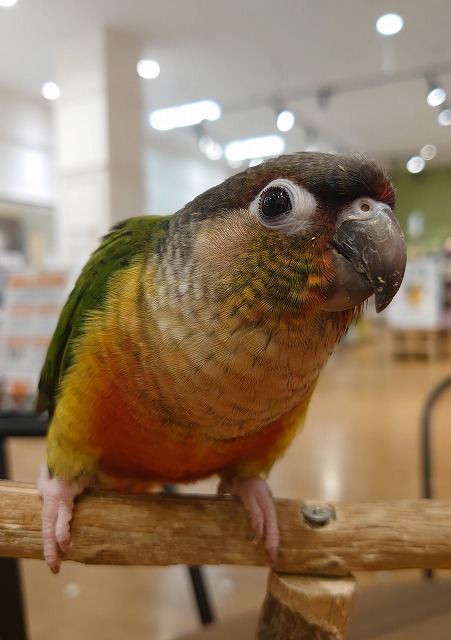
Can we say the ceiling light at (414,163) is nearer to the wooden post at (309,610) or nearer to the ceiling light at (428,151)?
the ceiling light at (428,151)

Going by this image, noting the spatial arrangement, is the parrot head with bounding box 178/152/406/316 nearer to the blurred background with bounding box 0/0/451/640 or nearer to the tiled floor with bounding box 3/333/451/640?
the blurred background with bounding box 0/0/451/640

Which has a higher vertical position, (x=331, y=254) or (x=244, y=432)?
(x=331, y=254)

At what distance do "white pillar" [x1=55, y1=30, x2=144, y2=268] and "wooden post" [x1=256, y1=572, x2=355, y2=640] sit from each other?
9.05 ft

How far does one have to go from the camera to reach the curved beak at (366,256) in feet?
1.78

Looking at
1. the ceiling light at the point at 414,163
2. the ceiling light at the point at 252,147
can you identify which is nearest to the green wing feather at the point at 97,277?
the ceiling light at the point at 252,147

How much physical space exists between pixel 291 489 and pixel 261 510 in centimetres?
159

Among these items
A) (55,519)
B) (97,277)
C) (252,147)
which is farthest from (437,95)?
(55,519)

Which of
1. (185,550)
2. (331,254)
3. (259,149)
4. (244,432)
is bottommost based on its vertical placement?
(185,550)

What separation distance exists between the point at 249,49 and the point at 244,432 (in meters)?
3.58

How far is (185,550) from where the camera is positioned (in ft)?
2.33

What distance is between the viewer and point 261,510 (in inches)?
29.6

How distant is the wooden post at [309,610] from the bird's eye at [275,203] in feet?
1.58

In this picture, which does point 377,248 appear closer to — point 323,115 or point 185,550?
point 185,550

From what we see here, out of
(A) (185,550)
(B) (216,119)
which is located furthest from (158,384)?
(B) (216,119)
